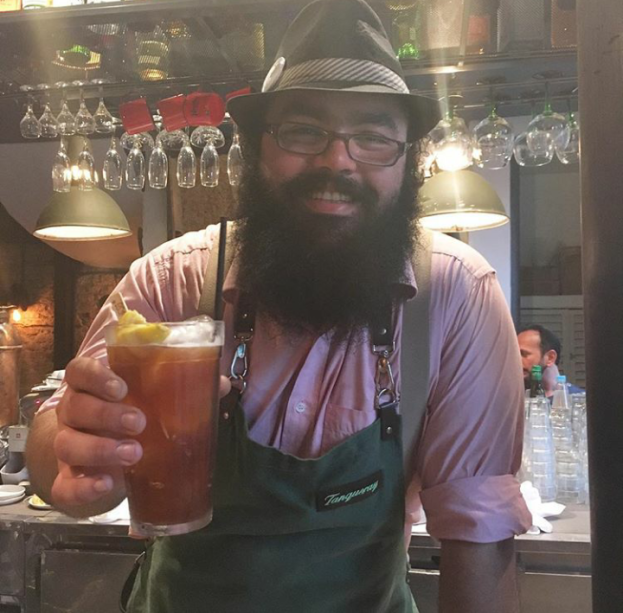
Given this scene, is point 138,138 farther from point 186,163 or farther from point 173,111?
point 173,111

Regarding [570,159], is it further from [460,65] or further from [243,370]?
[243,370]

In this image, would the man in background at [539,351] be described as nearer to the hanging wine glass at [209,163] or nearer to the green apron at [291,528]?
the hanging wine glass at [209,163]

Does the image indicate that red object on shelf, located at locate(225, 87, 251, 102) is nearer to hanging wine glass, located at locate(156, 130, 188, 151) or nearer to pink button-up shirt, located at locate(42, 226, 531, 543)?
hanging wine glass, located at locate(156, 130, 188, 151)

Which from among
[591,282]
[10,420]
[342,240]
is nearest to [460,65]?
[342,240]

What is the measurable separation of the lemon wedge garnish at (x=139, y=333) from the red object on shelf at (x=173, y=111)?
2167mm

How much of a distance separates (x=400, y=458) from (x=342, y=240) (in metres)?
0.47

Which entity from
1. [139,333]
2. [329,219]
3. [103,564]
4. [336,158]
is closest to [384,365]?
[329,219]

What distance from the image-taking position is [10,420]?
381cm

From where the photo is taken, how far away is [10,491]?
105 inches

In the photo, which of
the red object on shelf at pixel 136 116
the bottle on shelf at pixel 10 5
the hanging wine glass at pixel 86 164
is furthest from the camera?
the hanging wine glass at pixel 86 164

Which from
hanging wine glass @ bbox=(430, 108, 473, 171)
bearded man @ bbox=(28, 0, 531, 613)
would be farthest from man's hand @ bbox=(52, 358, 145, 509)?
hanging wine glass @ bbox=(430, 108, 473, 171)

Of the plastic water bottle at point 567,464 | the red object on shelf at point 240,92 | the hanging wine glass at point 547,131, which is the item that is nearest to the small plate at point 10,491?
the red object on shelf at point 240,92

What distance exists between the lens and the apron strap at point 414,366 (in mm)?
1284

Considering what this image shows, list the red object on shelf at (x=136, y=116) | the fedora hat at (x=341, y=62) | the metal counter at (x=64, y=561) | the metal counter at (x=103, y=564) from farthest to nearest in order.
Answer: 1. the red object on shelf at (x=136, y=116)
2. the metal counter at (x=64, y=561)
3. the metal counter at (x=103, y=564)
4. the fedora hat at (x=341, y=62)
